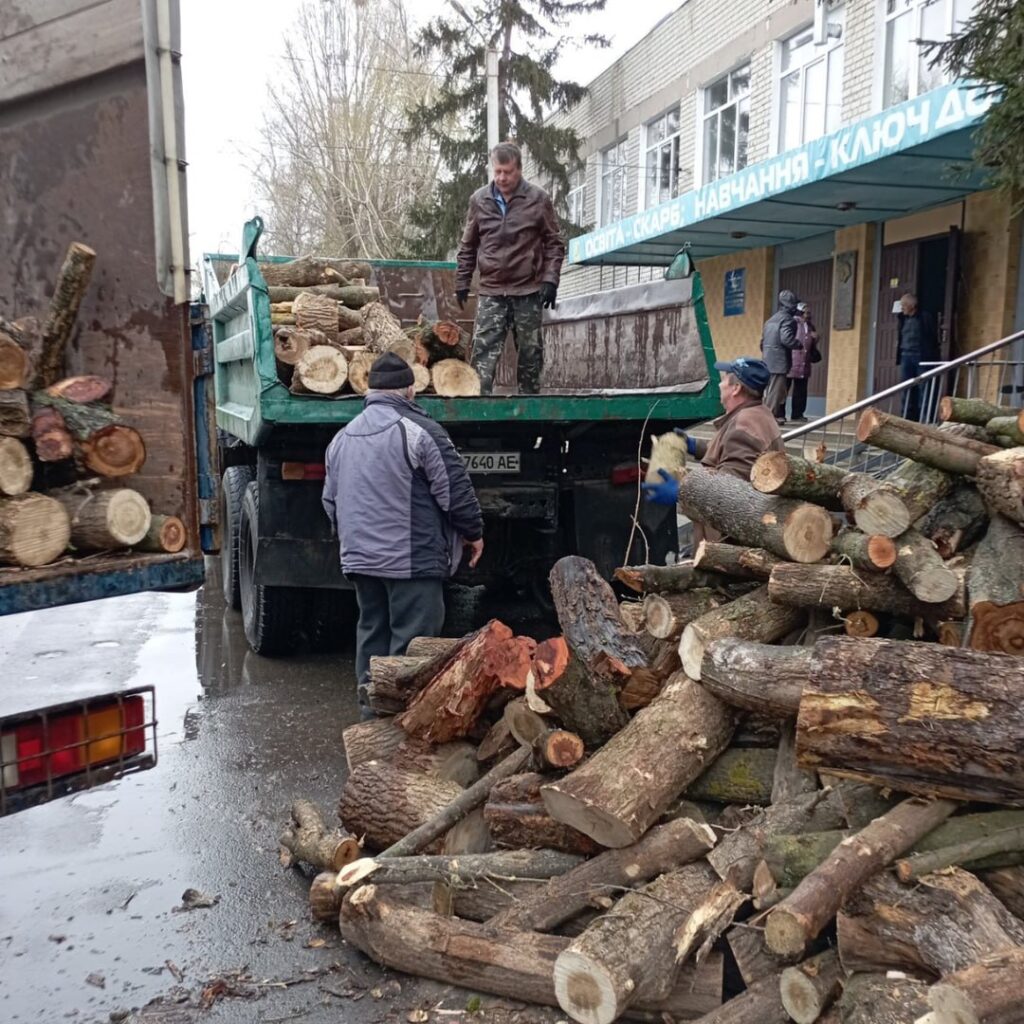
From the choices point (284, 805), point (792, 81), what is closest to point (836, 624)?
point (284, 805)

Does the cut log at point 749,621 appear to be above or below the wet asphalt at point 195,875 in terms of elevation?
above

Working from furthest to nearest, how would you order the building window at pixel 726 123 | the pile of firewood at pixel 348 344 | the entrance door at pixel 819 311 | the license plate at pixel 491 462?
the building window at pixel 726 123 → the entrance door at pixel 819 311 → the license plate at pixel 491 462 → the pile of firewood at pixel 348 344

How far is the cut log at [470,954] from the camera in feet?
9.86

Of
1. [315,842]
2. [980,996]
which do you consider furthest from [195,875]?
[980,996]

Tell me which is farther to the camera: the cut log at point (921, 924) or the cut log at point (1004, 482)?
the cut log at point (1004, 482)

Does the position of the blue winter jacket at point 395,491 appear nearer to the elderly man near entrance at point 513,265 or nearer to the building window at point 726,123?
the elderly man near entrance at point 513,265

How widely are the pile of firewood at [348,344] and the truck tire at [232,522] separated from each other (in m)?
1.31

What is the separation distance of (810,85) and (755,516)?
14865 millimetres

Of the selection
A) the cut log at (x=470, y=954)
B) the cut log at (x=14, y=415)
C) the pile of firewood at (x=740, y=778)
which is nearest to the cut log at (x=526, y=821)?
the pile of firewood at (x=740, y=778)

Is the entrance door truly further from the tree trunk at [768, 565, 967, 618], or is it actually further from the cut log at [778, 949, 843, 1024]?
the cut log at [778, 949, 843, 1024]

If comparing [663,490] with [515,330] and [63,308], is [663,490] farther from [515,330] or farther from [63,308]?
[63,308]

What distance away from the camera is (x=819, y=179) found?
12.1 metres

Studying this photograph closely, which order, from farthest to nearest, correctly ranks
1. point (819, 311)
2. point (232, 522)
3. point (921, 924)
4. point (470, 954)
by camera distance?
point (819, 311) → point (232, 522) → point (470, 954) → point (921, 924)

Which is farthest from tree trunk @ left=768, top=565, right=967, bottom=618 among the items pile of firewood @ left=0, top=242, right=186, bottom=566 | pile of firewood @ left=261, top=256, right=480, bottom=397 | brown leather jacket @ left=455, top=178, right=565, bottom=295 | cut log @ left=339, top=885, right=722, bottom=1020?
brown leather jacket @ left=455, top=178, right=565, bottom=295
